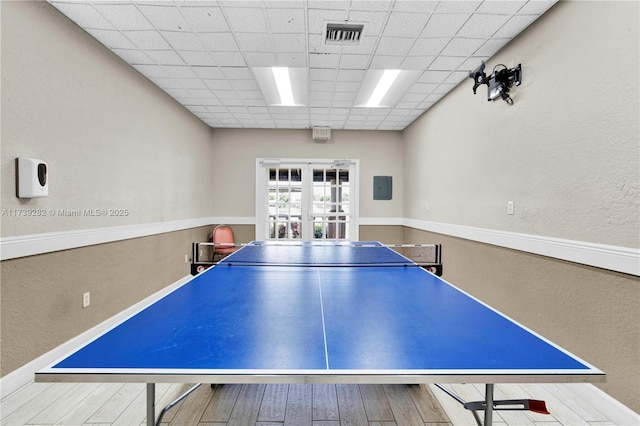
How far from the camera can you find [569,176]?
2236 mm

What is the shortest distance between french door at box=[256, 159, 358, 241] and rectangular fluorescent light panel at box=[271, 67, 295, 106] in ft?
6.02

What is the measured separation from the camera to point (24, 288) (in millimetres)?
2207

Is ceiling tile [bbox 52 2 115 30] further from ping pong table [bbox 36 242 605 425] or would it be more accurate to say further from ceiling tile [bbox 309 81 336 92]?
ping pong table [bbox 36 242 605 425]

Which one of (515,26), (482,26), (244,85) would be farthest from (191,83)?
(515,26)

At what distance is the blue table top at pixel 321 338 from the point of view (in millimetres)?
918

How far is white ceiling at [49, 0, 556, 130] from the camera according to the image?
2.37 meters

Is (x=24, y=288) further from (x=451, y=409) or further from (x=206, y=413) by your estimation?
(x=451, y=409)

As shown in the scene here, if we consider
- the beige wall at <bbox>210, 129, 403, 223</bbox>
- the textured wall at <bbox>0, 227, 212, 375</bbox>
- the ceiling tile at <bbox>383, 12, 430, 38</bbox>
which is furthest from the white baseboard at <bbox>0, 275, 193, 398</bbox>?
the beige wall at <bbox>210, 129, 403, 223</bbox>

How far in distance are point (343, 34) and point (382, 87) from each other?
1.35m

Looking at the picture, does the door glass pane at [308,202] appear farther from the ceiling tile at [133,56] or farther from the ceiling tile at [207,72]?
the ceiling tile at [133,56]

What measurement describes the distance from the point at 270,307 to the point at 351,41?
2.37 metres

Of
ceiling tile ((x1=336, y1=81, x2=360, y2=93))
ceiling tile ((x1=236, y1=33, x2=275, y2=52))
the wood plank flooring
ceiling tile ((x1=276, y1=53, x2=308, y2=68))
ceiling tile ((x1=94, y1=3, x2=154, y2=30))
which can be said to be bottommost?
the wood plank flooring

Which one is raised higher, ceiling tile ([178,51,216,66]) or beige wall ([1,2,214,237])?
ceiling tile ([178,51,216,66])

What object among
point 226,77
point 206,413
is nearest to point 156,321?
point 206,413
